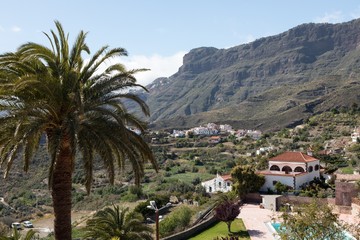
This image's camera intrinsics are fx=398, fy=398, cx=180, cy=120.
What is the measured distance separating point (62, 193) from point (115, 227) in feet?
15.9

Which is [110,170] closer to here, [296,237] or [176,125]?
[296,237]

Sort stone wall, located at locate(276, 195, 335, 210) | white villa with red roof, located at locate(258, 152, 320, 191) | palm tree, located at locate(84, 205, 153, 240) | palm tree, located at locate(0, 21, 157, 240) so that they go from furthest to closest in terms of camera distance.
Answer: white villa with red roof, located at locate(258, 152, 320, 191), stone wall, located at locate(276, 195, 335, 210), palm tree, located at locate(84, 205, 153, 240), palm tree, located at locate(0, 21, 157, 240)

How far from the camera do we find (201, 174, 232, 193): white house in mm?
40547

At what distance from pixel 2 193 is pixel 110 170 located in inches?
2059

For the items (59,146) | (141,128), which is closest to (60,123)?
(59,146)

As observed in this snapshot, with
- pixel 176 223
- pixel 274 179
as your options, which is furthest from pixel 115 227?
pixel 274 179

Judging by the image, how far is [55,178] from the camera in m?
8.03

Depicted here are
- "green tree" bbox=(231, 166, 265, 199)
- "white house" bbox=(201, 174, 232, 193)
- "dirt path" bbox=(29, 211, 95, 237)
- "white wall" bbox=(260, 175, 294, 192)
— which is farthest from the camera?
"white house" bbox=(201, 174, 232, 193)

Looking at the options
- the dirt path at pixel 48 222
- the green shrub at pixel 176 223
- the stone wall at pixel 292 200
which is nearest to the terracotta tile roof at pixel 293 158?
the stone wall at pixel 292 200

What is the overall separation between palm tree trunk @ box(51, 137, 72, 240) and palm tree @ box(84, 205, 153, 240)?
377 cm

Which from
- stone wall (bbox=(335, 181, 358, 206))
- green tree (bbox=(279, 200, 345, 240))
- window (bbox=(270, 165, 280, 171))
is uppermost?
green tree (bbox=(279, 200, 345, 240))

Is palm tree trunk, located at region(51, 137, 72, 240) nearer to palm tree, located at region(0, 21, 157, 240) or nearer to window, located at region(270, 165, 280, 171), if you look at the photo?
palm tree, located at region(0, 21, 157, 240)

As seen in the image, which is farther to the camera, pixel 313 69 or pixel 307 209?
pixel 313 69

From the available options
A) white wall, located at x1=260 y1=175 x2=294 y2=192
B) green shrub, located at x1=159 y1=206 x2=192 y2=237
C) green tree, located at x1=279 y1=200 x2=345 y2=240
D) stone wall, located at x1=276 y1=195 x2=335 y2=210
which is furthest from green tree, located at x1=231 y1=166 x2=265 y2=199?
green tree, located at x1=279 y1=200 x2=345 y2=240
